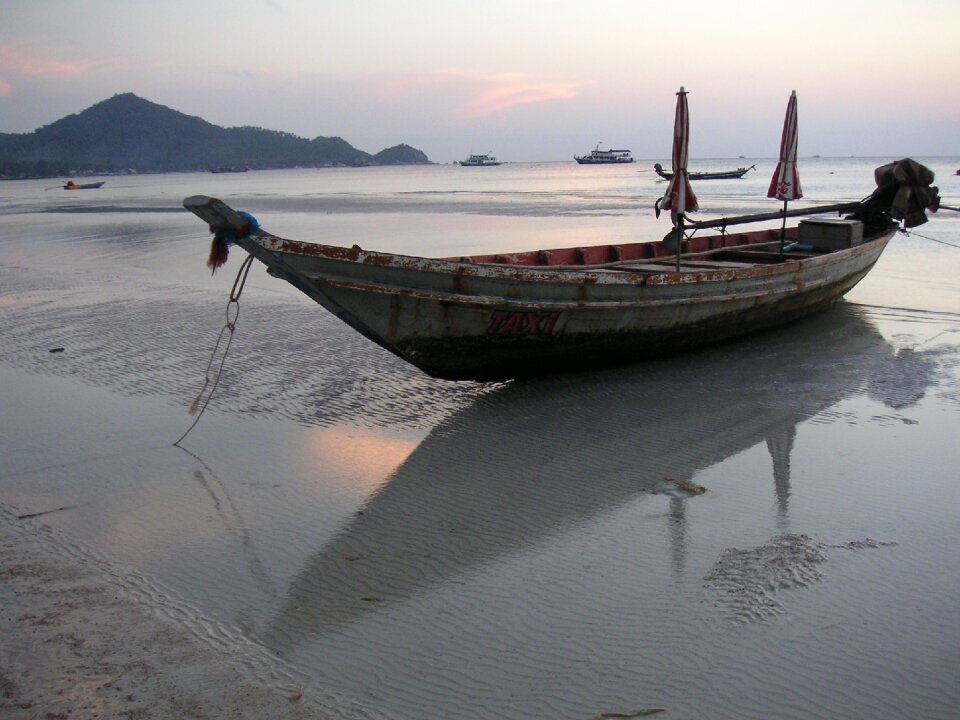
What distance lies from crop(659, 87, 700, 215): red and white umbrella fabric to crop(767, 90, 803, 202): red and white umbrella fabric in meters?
3.06

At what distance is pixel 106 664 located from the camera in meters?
3.87

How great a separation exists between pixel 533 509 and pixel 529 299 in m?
2.80

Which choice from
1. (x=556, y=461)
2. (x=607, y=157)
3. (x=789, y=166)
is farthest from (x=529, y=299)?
(x=607, y=157)

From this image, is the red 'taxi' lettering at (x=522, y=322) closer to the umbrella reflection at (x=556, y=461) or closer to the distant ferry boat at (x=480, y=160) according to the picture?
the umbrella reflection at (x=556, y=461)

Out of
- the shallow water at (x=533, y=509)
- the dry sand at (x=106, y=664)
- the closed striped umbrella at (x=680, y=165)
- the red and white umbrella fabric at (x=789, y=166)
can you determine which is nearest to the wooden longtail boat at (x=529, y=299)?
the shallow water at (x=533, y=509)

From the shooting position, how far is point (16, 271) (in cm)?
1752

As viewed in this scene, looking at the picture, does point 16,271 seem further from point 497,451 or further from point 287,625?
point 287,625

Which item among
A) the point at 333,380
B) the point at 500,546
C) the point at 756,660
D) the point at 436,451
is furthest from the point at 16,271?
the point at 756,660

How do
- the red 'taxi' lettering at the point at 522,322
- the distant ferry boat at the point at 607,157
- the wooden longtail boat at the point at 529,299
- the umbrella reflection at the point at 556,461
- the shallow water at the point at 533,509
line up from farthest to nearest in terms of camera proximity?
the distant ferry boat at the point at 607,157 → the red 'taxi' lettering at the point at 522,322 → the wooden longtail boat at the point at 529,299 → the umbrella reflection at the point at 556,461 → the shallow water at the point at 533,509

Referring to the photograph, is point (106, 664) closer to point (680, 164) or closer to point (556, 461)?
point (556, 461)

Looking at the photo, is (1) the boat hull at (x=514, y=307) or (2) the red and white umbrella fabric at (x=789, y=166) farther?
(2) the red and white umbrella fabric at (x=789, y=166)

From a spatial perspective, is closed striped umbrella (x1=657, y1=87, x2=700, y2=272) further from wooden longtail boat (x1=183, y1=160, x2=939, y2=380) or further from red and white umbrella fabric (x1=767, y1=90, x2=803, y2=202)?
red and white umbrella fabric (x1=767, y1=90, x2=803, y2=202)

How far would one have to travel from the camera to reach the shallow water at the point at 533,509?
12.8 ft

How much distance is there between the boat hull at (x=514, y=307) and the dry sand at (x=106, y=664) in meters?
2.96
